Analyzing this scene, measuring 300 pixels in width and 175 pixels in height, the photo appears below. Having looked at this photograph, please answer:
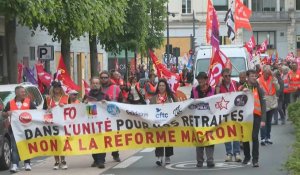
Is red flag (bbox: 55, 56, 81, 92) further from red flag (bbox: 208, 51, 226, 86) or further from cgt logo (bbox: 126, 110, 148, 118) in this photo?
cgt logo (bbox: 126, 110, 148, 118)

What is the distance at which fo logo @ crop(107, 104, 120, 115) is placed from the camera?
13.5 m

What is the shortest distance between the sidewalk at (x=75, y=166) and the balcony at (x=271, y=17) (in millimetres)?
70799

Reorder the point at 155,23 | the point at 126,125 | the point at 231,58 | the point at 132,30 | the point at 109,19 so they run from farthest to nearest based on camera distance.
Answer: the point at 155,23 < the point at 132,30 < the point at 109,19 < the point at 231,58 < the point at 126,125

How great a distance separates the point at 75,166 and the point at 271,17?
73.2 metres

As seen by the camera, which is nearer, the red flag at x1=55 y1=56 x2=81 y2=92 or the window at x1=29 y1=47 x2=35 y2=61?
the red flag at x1=55 y1=56 x2=81 y2=92

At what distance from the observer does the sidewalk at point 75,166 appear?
43.2 ft

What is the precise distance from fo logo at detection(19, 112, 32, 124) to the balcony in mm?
73325

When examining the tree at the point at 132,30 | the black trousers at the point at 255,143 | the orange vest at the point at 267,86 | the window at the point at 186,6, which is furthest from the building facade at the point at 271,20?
the black trousers at the point at 255,143

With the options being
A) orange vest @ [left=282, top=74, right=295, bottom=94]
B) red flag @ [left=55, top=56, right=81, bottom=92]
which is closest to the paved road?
red flag @ [left=55, top=56, right=81, bottom=92]

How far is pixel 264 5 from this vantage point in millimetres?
86938

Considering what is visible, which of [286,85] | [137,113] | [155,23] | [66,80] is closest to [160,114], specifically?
[137,113]

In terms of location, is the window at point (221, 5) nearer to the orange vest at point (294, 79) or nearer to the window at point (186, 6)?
the window at point (186, 6)

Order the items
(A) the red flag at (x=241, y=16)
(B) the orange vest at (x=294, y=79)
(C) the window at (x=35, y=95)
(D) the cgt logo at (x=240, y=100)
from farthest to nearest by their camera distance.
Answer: (A) the red flag at (x=241, y=16), (B) the orange vest at (x=294, y=79), (C) the window at (x=35, y=95), (D) the cgt logo at (x=240, y=100)

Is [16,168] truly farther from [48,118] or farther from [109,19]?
[109,19]
